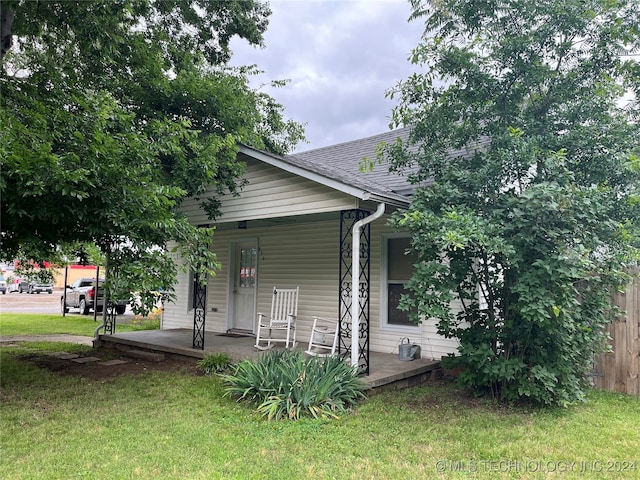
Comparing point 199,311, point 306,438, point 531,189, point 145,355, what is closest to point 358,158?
point 199,311

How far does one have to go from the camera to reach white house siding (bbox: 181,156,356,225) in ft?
19.2

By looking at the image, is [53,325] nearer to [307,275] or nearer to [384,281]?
[307,275]

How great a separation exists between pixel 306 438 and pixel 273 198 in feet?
11.7

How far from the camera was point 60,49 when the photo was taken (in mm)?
7770

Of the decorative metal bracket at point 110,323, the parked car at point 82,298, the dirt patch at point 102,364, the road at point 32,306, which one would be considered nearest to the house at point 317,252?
the dirt patch at point 102,364

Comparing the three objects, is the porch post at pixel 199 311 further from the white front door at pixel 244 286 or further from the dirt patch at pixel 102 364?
the white front door at pixel 244 286

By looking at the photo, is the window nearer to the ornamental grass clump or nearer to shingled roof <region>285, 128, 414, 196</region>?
shingled roof <region>285, 128, 414, 196</region>

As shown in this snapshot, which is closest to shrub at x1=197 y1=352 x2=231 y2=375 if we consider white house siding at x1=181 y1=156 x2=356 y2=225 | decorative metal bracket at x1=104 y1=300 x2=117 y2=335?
white house siding at x1=181 y1=156 x2=356 y2=225

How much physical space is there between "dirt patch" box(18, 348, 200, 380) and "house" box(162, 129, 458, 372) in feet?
2.25

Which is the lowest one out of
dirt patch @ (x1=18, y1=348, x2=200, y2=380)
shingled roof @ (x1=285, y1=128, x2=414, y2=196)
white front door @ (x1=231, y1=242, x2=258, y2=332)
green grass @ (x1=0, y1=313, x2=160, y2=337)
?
green grass @ (x1=0, y1=313, x2=160, y2=337)

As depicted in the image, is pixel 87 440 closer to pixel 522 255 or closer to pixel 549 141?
pixel 522 255

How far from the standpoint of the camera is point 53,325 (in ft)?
45.2

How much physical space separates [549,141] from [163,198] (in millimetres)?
4343

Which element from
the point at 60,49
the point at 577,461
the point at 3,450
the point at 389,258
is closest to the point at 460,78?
the point at 389,258
